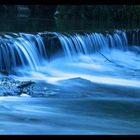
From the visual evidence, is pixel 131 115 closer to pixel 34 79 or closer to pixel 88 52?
pixel 34 79

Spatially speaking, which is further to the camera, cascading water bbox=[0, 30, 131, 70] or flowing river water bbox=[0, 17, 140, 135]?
cascading water bbox=[0, 30, 131, 70]

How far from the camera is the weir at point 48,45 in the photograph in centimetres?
916

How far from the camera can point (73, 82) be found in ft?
28.6

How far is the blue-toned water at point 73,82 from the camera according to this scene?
504 cm

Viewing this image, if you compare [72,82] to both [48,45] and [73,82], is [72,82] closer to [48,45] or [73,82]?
[73,82]

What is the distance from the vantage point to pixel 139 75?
36.2ft

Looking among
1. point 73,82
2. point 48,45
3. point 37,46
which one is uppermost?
point 48,45

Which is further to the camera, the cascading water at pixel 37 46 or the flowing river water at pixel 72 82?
the cascading water at pixel 37 46

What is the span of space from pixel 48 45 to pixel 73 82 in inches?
98.2

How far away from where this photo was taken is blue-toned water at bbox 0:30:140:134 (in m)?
5.04

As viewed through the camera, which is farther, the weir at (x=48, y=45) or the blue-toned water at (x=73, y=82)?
the weir at (x=48, y=45)

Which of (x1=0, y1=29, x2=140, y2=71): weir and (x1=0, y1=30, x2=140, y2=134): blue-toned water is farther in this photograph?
(x1=0, y1=29, x2=140, y2=71): weir

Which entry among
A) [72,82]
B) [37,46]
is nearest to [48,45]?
[37,46]
